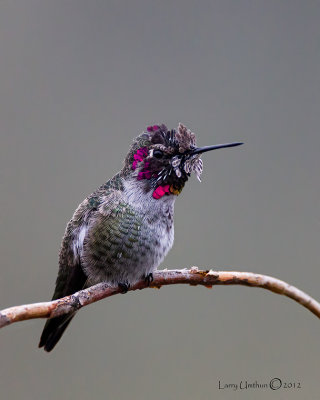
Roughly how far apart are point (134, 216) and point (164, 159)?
0.22 metres

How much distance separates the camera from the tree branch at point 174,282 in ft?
3.97

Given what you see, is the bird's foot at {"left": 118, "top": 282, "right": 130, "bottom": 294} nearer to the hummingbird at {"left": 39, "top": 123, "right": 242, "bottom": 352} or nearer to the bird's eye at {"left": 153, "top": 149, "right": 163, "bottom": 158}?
the hummingbird at {"left": 39, "top": 123, "right": 242, "bottom": 352}

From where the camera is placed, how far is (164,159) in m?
1.97

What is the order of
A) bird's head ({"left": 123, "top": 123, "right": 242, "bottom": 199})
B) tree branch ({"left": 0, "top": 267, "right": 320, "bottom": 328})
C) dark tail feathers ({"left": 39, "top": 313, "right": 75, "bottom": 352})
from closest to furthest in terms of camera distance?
tree branch ({"left": 0, "top": 267, "right": 320, "bottom": 328}) < bird's head ({"left": 123, "top": 123, "right": 242, "bottom": 199}) < dark tail feathers ({"left": 39, "top": 313, "right": 75, "bottom": 352})

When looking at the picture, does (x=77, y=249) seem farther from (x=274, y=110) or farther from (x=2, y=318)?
(x=274, y=110)

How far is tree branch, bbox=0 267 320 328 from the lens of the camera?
121 centimetres

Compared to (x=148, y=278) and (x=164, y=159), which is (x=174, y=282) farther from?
(x=164, y=159)

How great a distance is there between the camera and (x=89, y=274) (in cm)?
202

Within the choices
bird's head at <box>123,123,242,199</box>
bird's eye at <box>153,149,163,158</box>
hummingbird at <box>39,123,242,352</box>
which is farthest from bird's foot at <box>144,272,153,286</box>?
bird's eye at <box>153,149,163,158</box>

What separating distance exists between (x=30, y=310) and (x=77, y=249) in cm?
82

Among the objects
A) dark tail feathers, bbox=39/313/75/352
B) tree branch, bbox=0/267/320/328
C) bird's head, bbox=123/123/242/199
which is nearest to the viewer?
tree branch, bbox=0/267/320/328

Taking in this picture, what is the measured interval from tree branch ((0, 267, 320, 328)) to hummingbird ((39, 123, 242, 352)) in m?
0.11

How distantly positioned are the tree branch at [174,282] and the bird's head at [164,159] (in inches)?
12.6

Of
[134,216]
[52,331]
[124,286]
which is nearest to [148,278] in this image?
[124,286]
